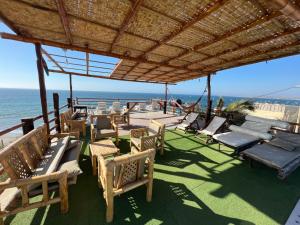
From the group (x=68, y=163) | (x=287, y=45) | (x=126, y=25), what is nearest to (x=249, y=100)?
(x=287, y=45)

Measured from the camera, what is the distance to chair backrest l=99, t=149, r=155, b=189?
1.68m

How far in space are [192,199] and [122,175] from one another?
1203 millimetres

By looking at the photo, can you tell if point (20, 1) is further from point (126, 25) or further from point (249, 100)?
point (249, 100)

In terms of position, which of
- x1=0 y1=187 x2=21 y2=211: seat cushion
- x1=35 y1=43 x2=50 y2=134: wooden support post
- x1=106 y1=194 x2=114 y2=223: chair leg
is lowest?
x1=106 y1=194 x2=114 y2=223: chair leg

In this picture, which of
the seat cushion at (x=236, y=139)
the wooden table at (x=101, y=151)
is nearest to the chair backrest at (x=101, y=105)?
the wooden table at (x=101, y=151)

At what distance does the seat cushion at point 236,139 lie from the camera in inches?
146

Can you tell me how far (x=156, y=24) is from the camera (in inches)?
97.8

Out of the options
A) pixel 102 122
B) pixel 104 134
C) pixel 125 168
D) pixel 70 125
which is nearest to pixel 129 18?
pixel 125 168

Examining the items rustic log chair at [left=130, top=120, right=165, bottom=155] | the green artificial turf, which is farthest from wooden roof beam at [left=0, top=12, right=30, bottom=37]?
rustic log chair at [left=130, top=120, right=165, bottom=155]

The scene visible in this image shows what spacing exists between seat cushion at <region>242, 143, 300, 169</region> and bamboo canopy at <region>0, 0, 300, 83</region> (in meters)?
2.32

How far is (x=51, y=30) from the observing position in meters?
2.76

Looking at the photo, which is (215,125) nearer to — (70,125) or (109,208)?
(109,208)

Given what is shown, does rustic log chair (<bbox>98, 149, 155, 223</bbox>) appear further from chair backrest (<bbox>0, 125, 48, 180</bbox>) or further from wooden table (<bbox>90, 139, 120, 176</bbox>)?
chair backrest (<bbox>0, 125, 48, 180</bbox>)

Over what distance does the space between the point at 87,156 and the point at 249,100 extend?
7640 millimetres
